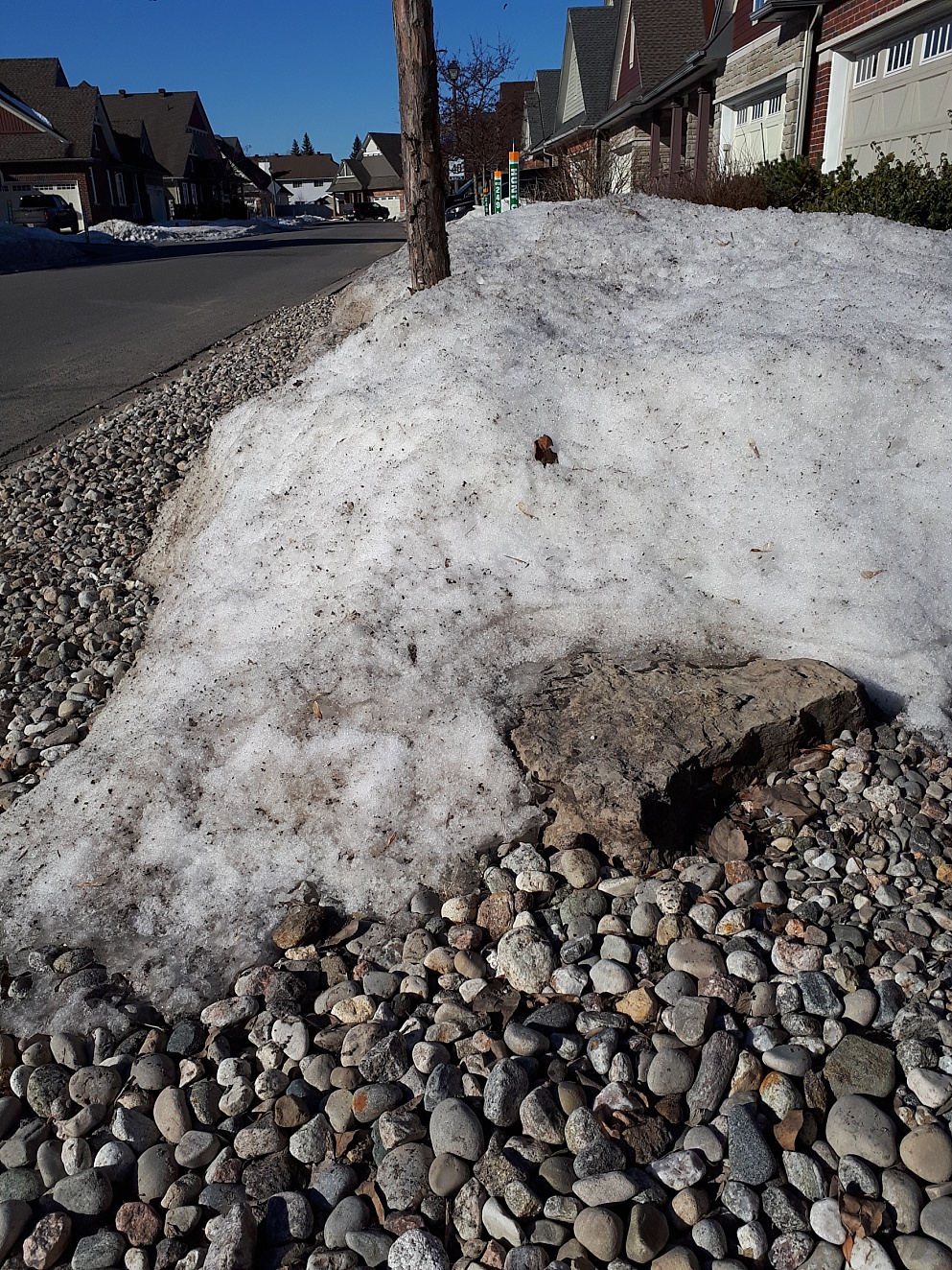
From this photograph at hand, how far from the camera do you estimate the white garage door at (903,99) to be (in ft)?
30.0

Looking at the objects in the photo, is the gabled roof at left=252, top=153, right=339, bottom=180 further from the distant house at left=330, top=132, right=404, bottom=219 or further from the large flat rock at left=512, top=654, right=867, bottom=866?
the large flat rock at left=512, top=654, right=867, bottom=866

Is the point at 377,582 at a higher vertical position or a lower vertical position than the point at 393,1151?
higher

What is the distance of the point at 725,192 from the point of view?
8148 mm

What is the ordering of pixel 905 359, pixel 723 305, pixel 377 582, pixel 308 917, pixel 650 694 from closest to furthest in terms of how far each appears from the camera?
1. pixel 308 917
2. pixel 650 694
3. pixel 377 582
4. pixel 905 359
5. pixel 723 305

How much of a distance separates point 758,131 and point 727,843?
15553mm

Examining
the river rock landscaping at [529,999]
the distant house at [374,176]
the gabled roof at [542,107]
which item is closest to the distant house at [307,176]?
the distant house at [374,176]

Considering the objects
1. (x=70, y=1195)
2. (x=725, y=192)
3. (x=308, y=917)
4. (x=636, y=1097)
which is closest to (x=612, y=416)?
(x=308, y=917)

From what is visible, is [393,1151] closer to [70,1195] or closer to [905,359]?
[70,1195]

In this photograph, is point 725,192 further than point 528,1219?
Yes

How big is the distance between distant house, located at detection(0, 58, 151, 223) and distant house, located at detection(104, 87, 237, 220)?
7.78 metres

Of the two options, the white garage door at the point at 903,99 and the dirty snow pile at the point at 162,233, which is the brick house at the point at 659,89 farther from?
the dirty snow pile at the point at 162,233

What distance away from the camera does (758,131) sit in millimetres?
14398

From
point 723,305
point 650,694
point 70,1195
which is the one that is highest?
point 723,305

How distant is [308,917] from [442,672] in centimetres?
84
